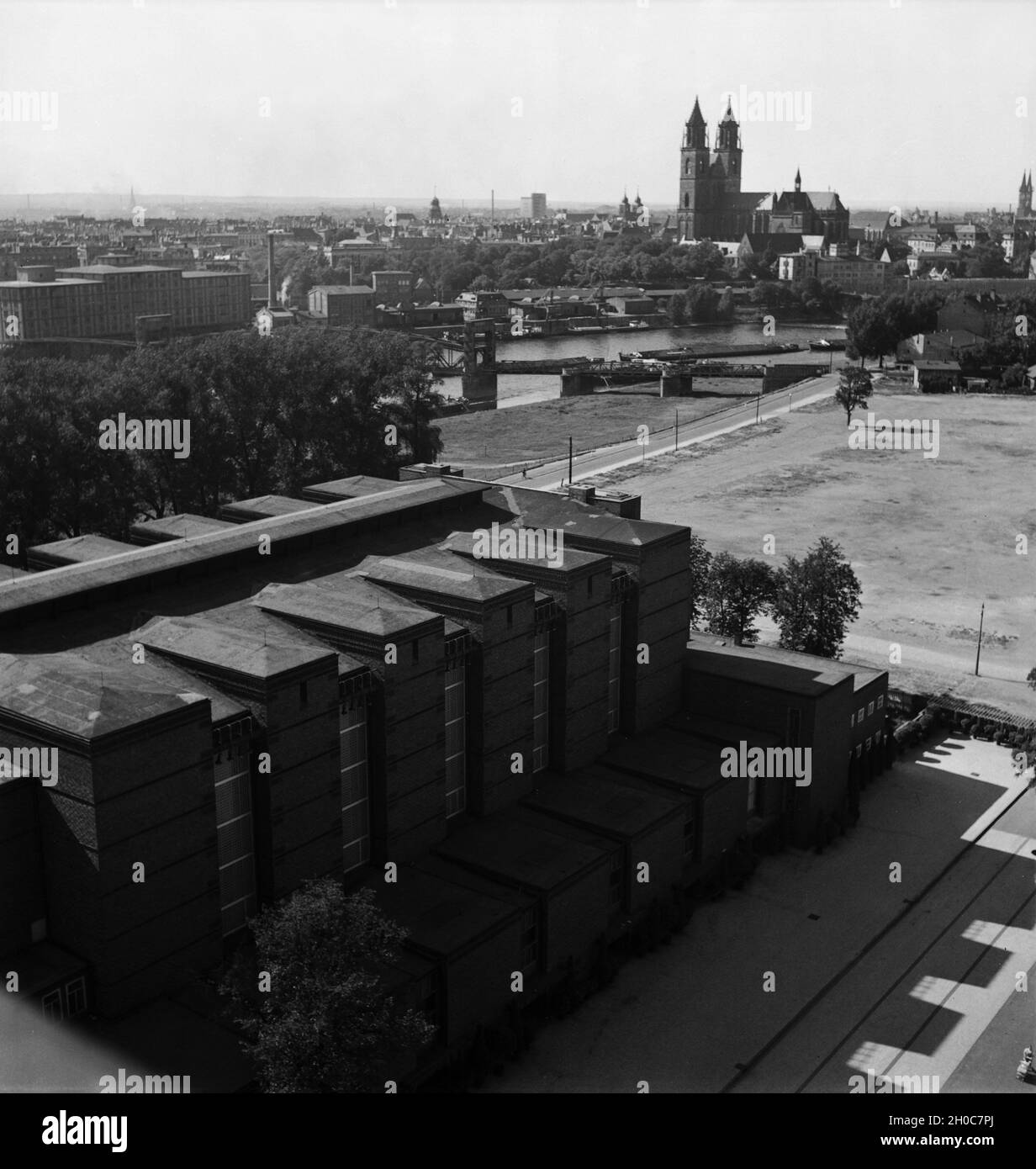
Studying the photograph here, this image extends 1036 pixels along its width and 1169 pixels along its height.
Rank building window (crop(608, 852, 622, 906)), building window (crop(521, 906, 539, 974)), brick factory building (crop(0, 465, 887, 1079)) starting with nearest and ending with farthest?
brick factory building (crop(0, 465, 887, 1079)), building window (crop(521, 906, 539, 974)), building window (crop(608, 852, 622, 906))

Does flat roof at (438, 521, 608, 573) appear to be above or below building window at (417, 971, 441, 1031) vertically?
above

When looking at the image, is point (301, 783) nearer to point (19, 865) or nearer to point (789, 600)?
point (19, 865)

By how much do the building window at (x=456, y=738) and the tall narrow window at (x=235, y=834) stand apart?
5436mm

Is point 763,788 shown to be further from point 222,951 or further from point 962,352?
point 962,352

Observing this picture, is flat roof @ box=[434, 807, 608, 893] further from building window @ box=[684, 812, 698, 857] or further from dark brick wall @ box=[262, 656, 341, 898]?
building window @ box=[684, 812, 698, 857]

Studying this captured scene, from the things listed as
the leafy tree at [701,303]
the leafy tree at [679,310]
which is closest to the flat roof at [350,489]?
the leafy tree at [679,310]

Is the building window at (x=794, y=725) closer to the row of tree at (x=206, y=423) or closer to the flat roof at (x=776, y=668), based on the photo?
the flat roof at (x=776, y=668)

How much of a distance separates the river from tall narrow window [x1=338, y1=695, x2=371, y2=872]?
101898 millimetres

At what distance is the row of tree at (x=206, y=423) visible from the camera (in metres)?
47.6

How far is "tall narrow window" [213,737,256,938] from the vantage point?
77.0ft

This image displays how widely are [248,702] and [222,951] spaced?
173 inches

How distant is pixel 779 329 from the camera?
604 feet

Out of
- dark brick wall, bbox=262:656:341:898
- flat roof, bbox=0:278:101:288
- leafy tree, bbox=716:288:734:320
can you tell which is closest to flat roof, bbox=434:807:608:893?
dark brick wall, bbox=262:656:341:898

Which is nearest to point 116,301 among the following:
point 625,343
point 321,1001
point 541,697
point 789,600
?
point 625,343
